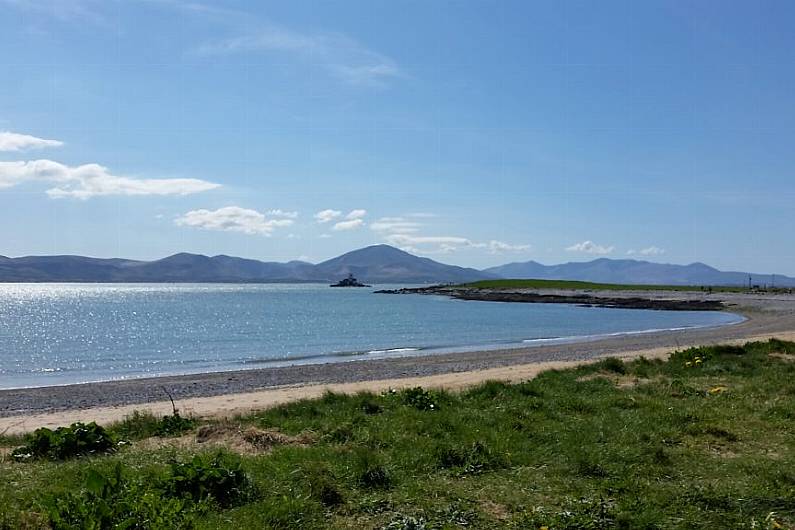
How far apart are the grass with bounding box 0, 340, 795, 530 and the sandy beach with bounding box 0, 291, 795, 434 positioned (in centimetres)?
516

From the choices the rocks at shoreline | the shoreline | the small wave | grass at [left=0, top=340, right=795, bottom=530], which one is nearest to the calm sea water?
the small wave

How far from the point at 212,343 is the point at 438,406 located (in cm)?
3962

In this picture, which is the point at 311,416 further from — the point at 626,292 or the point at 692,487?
the point at 626,292

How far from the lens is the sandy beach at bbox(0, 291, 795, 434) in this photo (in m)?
19.0

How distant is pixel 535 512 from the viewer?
23.7ft

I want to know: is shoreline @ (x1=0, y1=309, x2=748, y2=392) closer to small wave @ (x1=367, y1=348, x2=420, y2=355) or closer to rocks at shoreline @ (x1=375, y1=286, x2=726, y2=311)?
small wave @ (x1=367, y1=348, x2=420, y2=355)

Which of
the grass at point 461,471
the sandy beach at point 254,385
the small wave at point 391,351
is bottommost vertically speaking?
the small wave at point 391,351

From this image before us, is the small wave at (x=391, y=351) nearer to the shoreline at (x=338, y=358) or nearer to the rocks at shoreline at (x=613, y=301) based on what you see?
the shoreline at (x=338, y=358)

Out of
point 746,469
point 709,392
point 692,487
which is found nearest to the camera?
point 692,487

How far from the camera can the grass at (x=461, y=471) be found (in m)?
7.00

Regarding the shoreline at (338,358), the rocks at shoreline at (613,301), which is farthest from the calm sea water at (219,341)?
the rocks at shoreline at (613,301)

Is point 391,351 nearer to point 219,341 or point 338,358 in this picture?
point 338,358

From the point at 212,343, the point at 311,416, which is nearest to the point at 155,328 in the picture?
the point at 212,343

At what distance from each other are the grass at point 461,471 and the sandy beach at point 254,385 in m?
5.16
